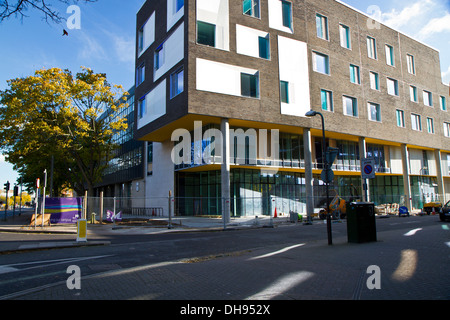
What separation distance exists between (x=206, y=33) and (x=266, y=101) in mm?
7544

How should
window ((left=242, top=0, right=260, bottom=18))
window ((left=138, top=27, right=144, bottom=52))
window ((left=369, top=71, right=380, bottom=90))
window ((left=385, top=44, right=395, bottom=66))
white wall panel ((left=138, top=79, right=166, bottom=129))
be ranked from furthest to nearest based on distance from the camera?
window ((left=385, top=44, right=395, bottom=66)) → window ((left=369, top=71, right=380, bottom=90)) → window ((left=138, top=27, right=144, bottom=52)) → white wall panel ((left=138, top=79, right=166, bottom=129)) → window ((left=242, top=0, right=260, bottom=18))

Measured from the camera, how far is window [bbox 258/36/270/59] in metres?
29.6

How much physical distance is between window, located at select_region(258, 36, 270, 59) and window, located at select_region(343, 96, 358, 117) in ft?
35.8

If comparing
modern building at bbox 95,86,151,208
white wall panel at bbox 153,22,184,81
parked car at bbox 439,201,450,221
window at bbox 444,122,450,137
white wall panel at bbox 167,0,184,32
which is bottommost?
parked car at bbox 439,201,450,221

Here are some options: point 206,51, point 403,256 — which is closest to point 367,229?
point 403,256

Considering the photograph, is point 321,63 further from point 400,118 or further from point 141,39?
point 141,39

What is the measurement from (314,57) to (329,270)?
29.9 metres

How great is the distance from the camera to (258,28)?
29453mm

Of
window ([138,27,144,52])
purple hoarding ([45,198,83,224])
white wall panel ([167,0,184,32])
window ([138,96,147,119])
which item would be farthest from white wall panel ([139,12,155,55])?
A: purple hoarding ([45,198,83,224])

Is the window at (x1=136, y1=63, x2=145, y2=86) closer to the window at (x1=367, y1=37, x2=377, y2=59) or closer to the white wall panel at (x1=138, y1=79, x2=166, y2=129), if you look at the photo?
the white wall panel at (x1=138, y1=79, x2=166, y2=129)

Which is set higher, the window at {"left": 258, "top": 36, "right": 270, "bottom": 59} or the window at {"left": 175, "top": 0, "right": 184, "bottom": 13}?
the window at {"left": 175, "top": 0, "right": 184, "bottom": 13}

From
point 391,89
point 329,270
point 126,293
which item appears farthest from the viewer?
point 391,89

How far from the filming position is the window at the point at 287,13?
31.6 meters
